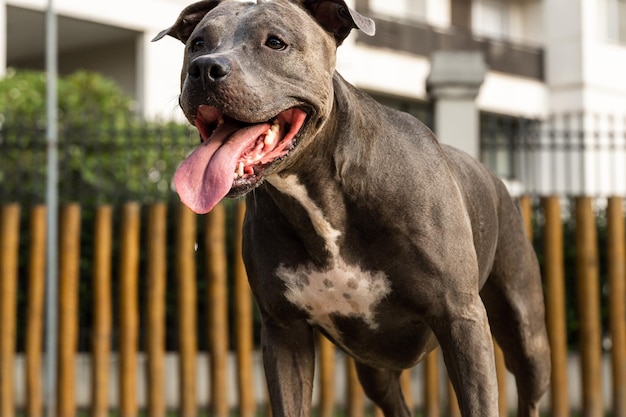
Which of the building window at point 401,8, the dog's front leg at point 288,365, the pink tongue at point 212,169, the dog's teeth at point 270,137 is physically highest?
the building window at point 401,8

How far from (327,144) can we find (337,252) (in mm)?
347

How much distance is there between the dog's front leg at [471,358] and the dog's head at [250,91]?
779 mm

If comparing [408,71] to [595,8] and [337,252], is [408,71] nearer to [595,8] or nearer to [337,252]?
[595,8]

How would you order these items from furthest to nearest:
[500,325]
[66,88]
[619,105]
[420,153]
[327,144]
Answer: [619,105] < [66,88] < [500,325] < [420,153] < [327,144]

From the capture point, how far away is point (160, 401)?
7.23 meters

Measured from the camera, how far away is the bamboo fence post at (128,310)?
7.18 meters

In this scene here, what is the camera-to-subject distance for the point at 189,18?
3.17 meters

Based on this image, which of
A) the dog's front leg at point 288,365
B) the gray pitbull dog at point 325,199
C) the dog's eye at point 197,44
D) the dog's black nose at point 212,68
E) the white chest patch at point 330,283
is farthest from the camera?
the dog's front leg at point 288,365

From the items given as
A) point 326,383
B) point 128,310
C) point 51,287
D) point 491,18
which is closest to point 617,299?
point 326,383

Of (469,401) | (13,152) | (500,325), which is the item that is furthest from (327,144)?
(13,152)

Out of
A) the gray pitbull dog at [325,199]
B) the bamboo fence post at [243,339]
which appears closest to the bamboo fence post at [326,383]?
the bamboo fence post at [243,339]

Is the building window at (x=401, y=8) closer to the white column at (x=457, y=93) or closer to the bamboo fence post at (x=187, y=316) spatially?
the white column at (x=457, y=93)

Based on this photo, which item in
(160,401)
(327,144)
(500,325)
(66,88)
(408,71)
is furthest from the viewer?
(408,71)

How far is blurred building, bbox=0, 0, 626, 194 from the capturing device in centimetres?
1357
